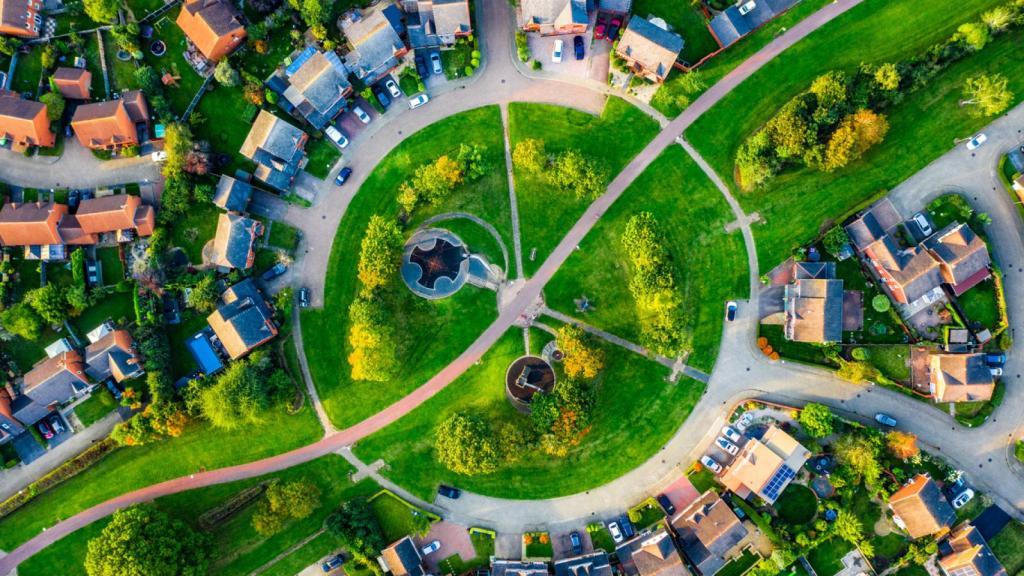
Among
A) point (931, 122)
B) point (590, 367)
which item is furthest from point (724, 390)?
point (931, 122)

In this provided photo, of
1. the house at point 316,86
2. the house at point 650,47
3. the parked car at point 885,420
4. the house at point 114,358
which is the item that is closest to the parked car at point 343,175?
the house at point 316,86

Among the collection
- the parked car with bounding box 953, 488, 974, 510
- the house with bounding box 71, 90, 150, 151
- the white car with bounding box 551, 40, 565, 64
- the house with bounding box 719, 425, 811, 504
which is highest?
the house with bounding box 71, 90, 150, 151

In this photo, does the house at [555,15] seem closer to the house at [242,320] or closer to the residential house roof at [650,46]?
the residential house roof at [650,46]

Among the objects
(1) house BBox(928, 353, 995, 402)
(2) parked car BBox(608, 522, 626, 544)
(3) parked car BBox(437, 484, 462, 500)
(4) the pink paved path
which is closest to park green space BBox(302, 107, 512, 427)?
(4) the pink paved path

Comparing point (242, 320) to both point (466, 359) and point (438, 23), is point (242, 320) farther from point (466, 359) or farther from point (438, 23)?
point (438, 23)

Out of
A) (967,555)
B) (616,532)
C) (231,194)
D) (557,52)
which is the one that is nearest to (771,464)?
(616,532)

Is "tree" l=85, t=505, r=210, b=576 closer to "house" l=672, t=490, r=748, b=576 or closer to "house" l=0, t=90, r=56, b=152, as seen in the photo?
"house" l=0, t=90, r=56, b=152
